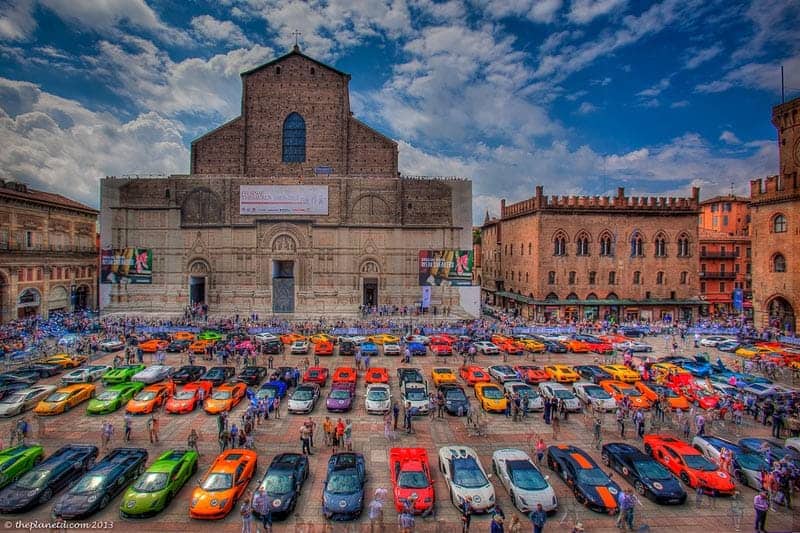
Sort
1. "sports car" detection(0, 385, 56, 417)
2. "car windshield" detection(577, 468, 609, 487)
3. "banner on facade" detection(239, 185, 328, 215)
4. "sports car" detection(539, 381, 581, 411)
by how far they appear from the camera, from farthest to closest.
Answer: "banner on facade" detection(239, 185, 328, 215), "sports car" detection(539, 381, 581, 411), "sports car" detection(0, 385, 56, 417), "car windshield" detection(577, 468, 609, 487)

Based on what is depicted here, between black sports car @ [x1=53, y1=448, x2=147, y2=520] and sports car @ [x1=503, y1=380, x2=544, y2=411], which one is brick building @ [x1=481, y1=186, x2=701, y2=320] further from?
black sports car @ [x1=53, y1=448, x2=147, y2=520]

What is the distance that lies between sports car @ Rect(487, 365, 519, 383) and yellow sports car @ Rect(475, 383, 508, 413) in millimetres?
2685

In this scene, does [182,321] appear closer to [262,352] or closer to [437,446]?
[262,352]

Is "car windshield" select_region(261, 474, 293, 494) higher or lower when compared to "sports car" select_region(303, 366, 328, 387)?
lower

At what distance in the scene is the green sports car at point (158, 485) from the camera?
1260 cm

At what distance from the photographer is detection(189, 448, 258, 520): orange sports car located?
12.6m

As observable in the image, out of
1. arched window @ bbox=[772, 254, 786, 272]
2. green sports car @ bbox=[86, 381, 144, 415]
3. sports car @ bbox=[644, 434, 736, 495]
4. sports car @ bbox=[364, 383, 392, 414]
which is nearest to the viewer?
sports car @ bbox=[644, 434, 736, 495]

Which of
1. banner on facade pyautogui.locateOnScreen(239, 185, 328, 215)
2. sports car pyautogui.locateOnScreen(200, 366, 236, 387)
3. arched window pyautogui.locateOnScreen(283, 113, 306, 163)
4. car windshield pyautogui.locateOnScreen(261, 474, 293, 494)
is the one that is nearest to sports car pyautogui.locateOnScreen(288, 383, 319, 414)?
sports car pyautogui.locateOnScreen(200, 366, 236, 387)

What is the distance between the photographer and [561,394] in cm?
2145

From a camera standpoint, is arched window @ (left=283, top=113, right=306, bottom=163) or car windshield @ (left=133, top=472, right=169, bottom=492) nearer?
car windshield @ (left=133, top=472, right=169, bottom=492)

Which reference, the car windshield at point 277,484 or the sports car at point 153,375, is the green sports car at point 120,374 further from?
the car windshield at point 277,484

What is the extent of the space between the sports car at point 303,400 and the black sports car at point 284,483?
222 inches

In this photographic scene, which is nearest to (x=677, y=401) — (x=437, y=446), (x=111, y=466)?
(x=437, y=446)

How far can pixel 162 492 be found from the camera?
13.0 meters
